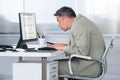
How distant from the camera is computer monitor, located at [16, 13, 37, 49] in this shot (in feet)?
11.9

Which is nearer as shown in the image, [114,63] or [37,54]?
[37,54]

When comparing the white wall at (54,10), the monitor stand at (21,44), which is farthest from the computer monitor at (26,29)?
the white wall at (54,10)

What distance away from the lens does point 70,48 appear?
129 inches

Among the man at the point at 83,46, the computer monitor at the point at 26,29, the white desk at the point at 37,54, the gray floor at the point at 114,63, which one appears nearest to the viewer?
the white desk at the point at 37,54

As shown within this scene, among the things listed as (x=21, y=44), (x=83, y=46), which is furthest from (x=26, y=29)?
(x=83, y=46)

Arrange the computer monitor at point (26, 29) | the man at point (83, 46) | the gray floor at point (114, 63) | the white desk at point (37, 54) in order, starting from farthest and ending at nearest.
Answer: the gray floor at point (114, 63)
the computer monitor at point (26, 29)
the man at point (83, 46)
the white desk at point (37, 54)

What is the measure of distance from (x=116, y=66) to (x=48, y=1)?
55.0 inches

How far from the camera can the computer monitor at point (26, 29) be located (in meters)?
3.61

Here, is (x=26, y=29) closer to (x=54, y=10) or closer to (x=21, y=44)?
(x=21, y=44)

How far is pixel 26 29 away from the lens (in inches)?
146

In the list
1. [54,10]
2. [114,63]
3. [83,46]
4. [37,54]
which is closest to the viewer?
[37,54]

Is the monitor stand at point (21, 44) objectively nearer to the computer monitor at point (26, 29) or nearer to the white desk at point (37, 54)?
the computer monitor at point (26, 29)

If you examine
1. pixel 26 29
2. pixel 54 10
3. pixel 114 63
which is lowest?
pixel 114 63

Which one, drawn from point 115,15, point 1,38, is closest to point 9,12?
point 1,38
